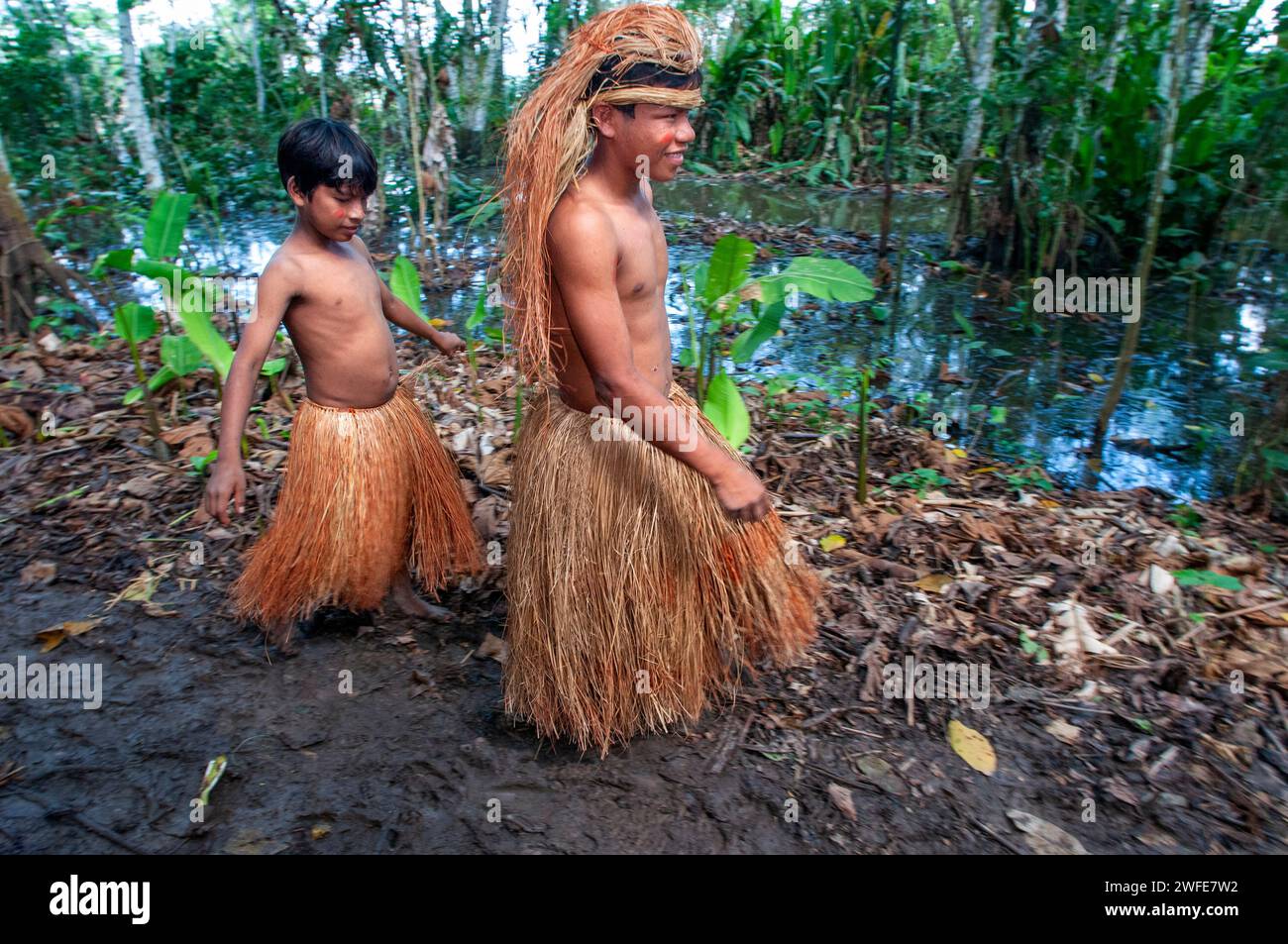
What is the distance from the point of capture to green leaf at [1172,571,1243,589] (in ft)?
9.39

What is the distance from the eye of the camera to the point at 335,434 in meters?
2.61

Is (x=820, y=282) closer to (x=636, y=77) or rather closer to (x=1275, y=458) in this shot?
(x=636, y=77)

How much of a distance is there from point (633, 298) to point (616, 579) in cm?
70

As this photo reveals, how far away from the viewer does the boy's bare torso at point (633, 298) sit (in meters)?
2.00

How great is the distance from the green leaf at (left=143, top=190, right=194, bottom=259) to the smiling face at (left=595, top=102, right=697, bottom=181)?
8.50ft

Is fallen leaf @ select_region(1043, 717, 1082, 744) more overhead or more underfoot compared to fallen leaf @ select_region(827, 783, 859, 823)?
more overhead

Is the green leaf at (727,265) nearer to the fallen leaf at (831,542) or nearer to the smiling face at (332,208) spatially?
the fallen leaf at (831,542)

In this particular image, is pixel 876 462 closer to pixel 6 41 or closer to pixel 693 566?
pixel 693 566

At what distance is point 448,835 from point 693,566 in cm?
87

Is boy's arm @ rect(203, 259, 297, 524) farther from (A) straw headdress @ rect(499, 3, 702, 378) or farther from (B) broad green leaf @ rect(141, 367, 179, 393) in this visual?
(B) broad green leaf @ rect(141, 367, 179, 393)

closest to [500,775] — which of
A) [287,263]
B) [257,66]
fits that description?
[287,263]

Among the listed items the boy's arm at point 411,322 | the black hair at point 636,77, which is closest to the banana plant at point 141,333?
the boy's arm at point 411,322

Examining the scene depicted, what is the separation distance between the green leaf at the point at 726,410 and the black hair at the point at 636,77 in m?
1.14

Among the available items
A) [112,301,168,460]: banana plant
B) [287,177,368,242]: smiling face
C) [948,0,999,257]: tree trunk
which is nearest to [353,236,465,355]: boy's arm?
[287,177,368,242]: smiling face
